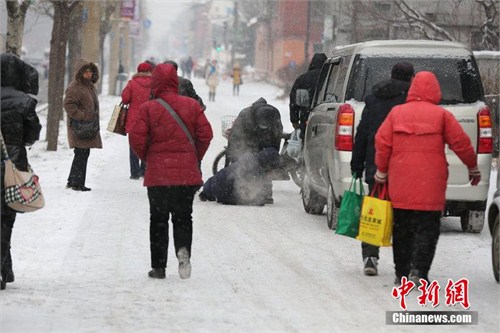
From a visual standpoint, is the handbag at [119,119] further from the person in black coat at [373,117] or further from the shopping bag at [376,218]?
the shopping bag at [376,218]

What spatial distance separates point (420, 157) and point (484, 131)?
3.29 meters

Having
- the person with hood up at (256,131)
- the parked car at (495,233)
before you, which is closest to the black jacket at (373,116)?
the parked car at (495,233)

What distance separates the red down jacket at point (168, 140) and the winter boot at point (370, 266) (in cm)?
156

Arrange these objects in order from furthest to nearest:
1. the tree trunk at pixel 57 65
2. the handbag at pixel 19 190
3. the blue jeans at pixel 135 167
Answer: the tree trunk at pixel 57 65
the blue jeans at pixel 135 167
the handbag at pixel 19 190

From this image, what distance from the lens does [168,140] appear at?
9875mm

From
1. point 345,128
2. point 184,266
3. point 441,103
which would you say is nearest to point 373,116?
point 184,266

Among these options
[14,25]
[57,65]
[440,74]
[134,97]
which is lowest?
[134,97]

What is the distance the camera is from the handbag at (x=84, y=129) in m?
16.6

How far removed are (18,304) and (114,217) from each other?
5468 mm

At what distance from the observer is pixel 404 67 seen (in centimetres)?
1012

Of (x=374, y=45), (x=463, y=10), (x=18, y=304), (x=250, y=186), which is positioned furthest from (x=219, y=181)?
(x=463, y=10)

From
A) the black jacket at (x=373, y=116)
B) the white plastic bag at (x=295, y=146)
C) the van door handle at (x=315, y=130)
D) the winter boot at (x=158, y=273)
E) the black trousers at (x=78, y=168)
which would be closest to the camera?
the winter boot at (x=158, y=273)

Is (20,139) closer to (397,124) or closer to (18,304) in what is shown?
(18,304)

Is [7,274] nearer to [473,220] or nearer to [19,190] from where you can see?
[19,190]
